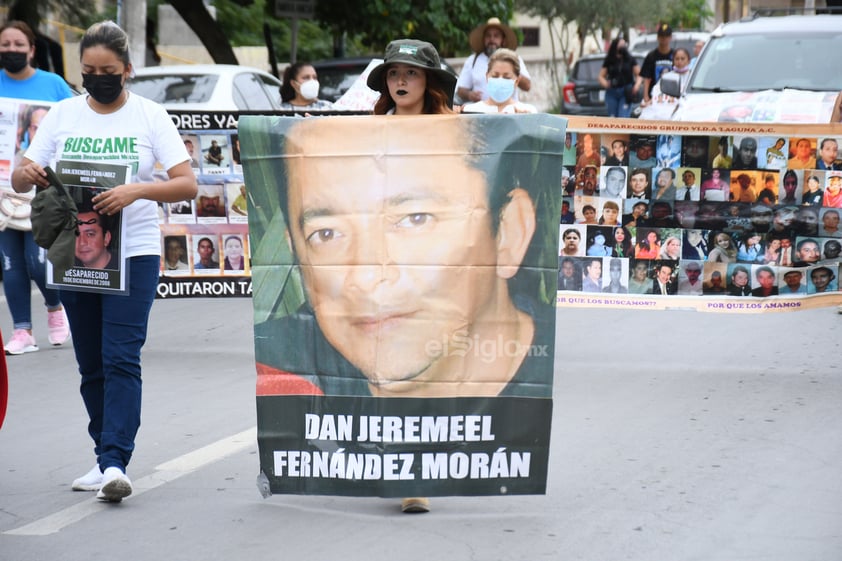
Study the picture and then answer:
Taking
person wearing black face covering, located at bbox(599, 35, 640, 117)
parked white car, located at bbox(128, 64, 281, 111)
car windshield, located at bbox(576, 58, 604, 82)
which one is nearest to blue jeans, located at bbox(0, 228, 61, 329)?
parked white car, located at bbox(128, 64, 281, 111)

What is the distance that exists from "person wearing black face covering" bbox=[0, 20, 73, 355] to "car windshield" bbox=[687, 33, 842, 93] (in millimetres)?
6080

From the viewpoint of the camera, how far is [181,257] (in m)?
8.84

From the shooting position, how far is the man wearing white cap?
40.8 ft

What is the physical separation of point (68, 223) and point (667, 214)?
144 inches

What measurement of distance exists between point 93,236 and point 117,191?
0.26 metres

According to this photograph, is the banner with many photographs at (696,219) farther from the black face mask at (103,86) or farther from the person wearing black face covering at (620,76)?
the person wearing black face covering at (620,76)

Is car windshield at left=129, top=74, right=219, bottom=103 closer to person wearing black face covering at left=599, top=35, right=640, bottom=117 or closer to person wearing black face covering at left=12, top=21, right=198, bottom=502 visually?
person wearing black face covering at left=599, top=35, right=640, bottom=117

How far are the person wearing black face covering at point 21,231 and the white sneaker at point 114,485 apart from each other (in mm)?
3791

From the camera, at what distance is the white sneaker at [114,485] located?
533 cm

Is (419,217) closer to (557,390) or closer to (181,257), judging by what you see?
(557,390)

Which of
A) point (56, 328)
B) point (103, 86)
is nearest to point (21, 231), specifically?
point (56, 328)

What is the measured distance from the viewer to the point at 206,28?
24219mm

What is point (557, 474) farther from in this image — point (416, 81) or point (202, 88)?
point (202, 88)

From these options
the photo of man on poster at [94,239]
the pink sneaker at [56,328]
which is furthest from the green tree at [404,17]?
the photo of man on poster at [94,239]
